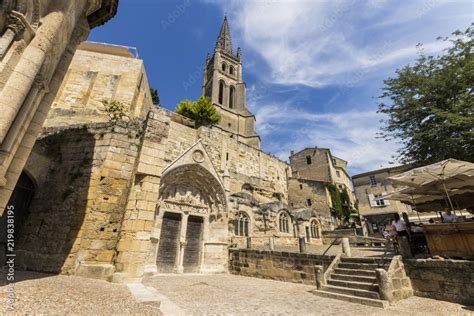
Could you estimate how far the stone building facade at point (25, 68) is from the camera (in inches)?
148

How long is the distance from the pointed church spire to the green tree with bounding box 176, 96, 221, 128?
27.1m

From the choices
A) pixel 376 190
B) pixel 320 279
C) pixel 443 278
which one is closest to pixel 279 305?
pixel 320 279

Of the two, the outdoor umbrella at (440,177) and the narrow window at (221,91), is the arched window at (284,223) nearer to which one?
the outdoor umbrella at (440,177)

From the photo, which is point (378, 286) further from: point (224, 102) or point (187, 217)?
point (224, 102)

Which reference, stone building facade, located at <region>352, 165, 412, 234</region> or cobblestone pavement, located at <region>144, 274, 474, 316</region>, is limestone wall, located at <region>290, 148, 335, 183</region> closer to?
stone building facade, located at <region>352, 165, 412, 234</region>

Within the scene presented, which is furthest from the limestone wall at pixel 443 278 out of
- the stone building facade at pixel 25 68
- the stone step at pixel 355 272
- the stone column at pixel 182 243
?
the stone building facade at pixel 25 68

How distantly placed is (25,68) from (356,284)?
32.4ft

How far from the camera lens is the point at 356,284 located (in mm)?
6367

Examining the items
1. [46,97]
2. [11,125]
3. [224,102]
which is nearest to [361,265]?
[11,125]

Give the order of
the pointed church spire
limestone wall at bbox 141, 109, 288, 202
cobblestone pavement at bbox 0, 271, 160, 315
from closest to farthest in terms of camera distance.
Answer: cobblestone pavement at bbox 0, 271, 160, 315 → limestone wall at bbox 141, 109, 288, 202 → the pointed church spire

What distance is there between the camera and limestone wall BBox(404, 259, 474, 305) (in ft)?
17.2

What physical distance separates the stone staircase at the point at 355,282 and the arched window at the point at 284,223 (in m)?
9.45

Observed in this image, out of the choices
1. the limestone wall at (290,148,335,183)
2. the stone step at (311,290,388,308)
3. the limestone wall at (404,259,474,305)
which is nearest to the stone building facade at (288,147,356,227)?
the limestone wall at (290,148,335,183)

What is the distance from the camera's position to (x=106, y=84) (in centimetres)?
1580
